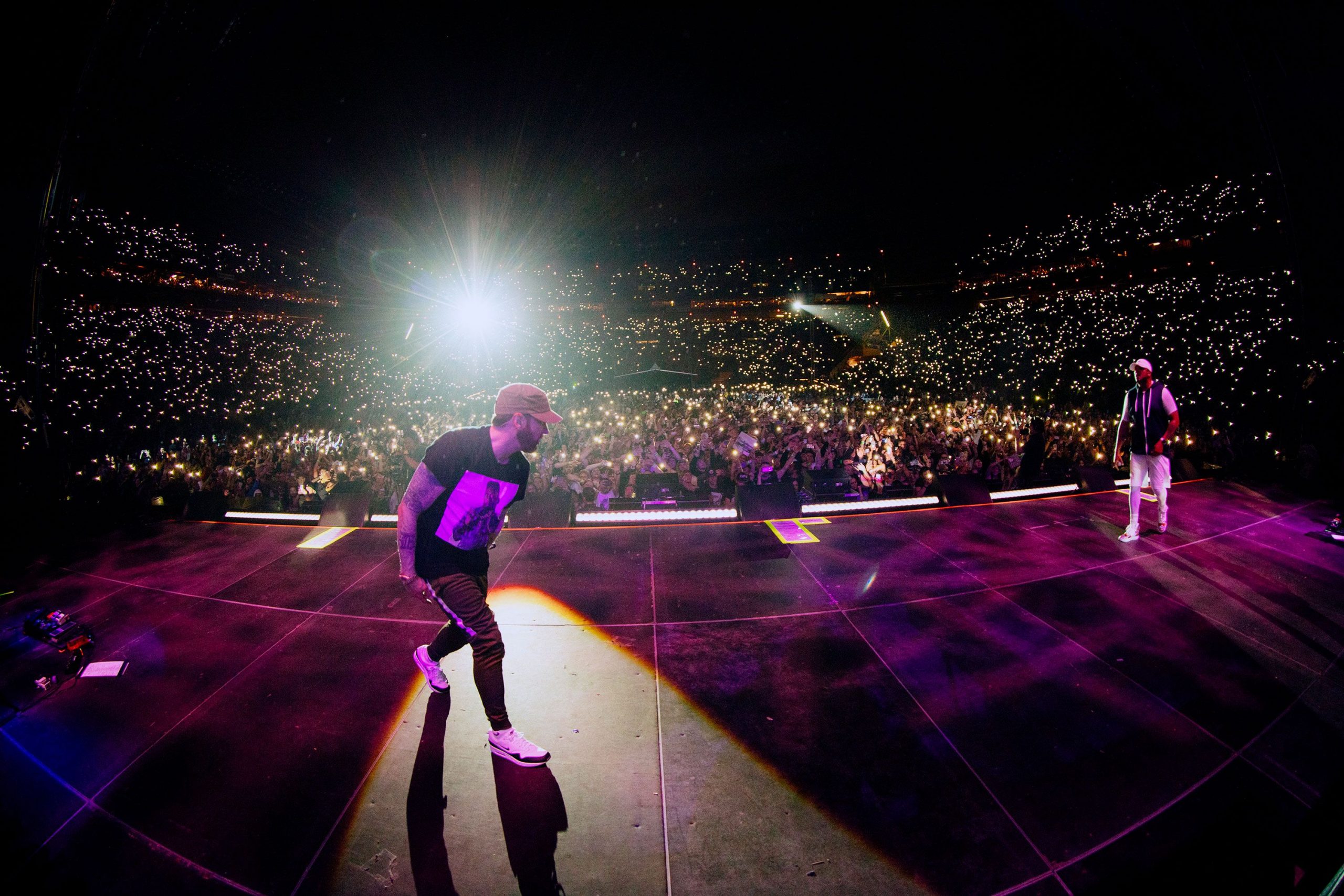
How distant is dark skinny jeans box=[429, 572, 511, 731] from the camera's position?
2.22m

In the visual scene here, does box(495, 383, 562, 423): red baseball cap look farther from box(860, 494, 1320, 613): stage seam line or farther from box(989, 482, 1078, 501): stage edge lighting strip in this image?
box(989, 482, 1078, 501): stage edge lighting strip

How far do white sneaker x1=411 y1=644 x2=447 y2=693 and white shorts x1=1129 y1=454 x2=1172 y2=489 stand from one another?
7.12 meters

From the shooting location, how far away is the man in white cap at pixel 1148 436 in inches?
185

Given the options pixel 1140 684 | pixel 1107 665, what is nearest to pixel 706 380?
pixel 1107 665

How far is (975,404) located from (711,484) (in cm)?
1214

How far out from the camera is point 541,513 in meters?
5.80

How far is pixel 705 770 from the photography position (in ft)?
7.06

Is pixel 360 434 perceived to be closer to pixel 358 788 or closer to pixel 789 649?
pixel 358 788

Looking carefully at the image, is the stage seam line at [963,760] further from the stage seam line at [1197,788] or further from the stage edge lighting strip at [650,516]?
the stage edge lighting strip at [650,516]

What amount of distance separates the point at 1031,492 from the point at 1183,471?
3051mm

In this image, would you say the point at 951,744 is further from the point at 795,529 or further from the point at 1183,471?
the point at 1183,471

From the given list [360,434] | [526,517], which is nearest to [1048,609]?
[526,517]

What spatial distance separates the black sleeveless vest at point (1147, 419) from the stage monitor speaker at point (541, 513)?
273 inches

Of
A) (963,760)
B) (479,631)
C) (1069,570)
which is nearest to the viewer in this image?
(963,760)
